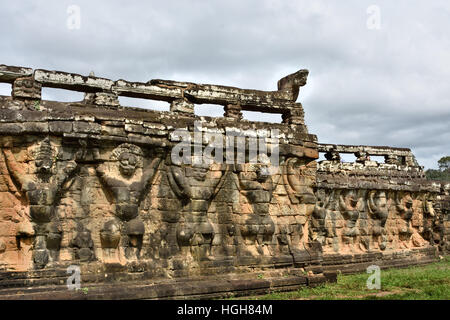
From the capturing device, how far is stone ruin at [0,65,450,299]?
31.0ft

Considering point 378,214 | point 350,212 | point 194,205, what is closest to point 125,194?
point 194,205

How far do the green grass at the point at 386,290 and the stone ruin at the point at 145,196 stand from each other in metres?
0.43

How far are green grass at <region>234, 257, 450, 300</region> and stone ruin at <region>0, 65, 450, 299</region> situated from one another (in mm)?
435

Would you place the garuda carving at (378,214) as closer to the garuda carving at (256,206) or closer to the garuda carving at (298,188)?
the garuda carving at (298,188)

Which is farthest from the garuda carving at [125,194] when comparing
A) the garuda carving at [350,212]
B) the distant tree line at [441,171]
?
the distant tree line at [441,171]

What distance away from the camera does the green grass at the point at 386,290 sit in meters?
10.9

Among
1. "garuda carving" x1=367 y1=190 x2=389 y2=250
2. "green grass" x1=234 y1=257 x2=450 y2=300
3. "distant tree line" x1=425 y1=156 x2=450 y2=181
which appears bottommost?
"green grass" x1=234 y1=257 x2=450 y2=300

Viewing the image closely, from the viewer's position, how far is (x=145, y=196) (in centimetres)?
1060

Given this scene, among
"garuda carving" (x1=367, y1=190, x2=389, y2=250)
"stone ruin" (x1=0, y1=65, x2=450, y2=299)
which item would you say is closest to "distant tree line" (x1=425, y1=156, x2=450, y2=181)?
"garuda carving" (x1=367, y1=190, x2=389, y2=250)

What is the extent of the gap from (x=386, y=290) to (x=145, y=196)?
20.8 feet

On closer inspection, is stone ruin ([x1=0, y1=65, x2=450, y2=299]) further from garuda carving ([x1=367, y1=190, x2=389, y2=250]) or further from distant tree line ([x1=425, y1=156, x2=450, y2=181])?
distant tree line ([x1=425, y1=156, x2=450, y2=181])

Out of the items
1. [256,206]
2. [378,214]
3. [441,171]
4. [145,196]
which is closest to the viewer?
[145,196]

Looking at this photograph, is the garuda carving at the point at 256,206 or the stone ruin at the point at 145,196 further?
the garuda carving at the point at 256,206

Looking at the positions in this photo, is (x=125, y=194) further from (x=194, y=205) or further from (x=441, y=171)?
(x=441, y=171)
